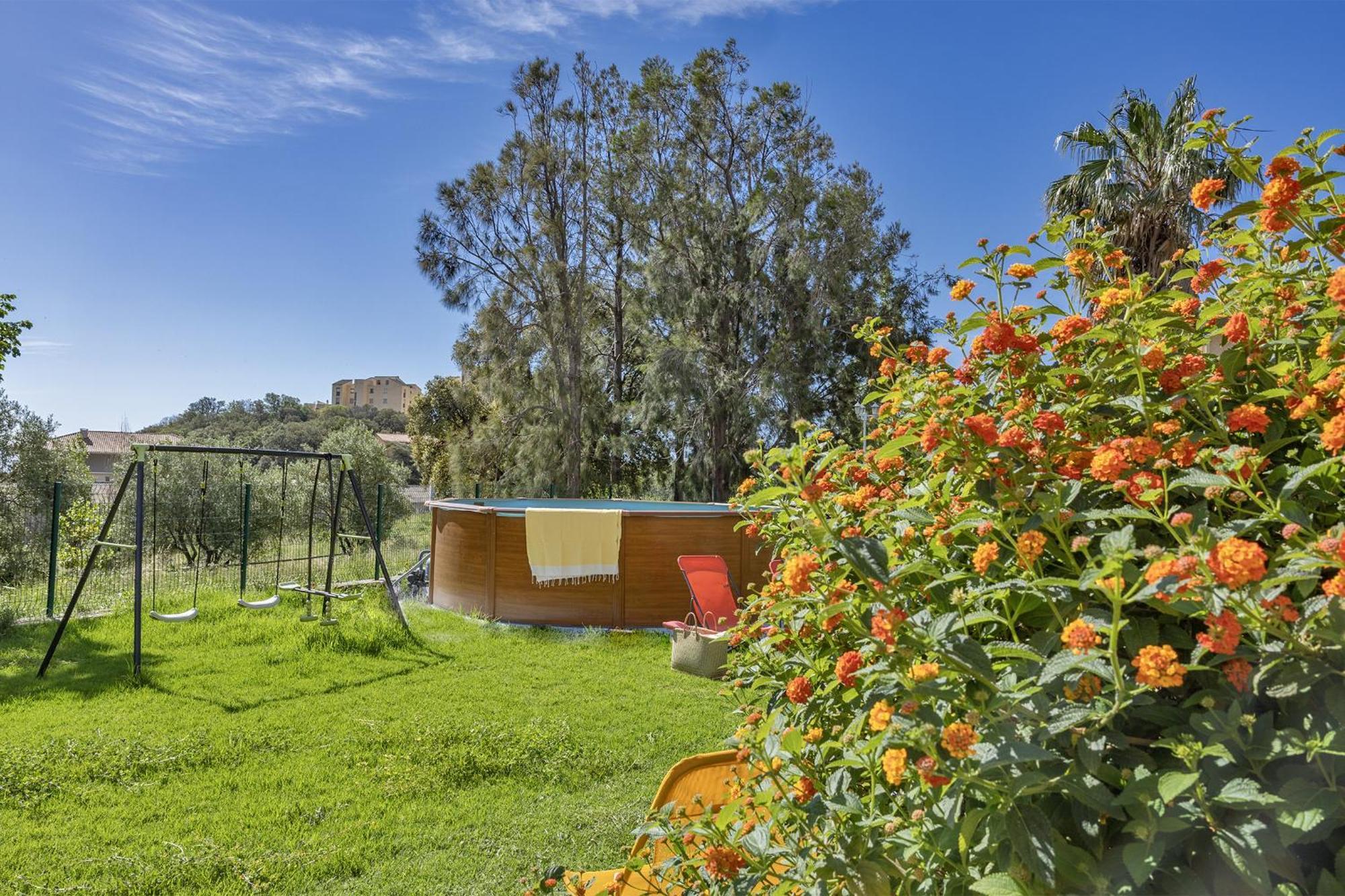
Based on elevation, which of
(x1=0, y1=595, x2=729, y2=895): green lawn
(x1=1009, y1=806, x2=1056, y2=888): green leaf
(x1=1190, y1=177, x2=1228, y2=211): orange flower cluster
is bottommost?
(x1=0, y1=595, x2=729, y2=895): green lawn

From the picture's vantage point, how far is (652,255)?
16844 millimetres

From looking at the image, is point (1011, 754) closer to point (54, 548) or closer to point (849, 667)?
point (849, 667)

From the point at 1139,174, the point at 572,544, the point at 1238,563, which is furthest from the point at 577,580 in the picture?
the point at 1139,174

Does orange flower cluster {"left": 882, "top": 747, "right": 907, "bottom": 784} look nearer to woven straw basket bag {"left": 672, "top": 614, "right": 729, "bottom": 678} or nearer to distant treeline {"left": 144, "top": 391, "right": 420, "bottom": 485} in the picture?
woven straw basket bag {"left": 672, "top": 614, "right": 729, "bottom": 678}

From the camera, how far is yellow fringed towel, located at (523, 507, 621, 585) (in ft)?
24.7

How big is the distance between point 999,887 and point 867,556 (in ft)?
1.13

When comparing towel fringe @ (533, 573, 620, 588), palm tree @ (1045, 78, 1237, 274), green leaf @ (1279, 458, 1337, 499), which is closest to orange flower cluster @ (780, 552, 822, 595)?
green leaf @ (1279, 458, 1337, 499)

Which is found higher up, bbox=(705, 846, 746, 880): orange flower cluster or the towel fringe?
bbox=(705, 846, 746, 880): orange flower cluster

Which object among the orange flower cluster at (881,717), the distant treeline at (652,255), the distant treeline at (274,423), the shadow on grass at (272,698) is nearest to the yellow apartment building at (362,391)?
the distant treeline at (274,423)

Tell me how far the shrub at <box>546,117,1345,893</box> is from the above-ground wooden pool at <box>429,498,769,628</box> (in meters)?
6.43

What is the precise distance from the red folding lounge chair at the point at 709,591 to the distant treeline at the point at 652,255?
9336 millimetres

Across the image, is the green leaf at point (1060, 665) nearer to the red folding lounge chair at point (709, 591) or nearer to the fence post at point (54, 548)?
the red folding lounge chair at point (709, 591)

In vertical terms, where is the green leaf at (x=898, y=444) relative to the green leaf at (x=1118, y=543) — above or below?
above

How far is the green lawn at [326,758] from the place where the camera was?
9.54ft
